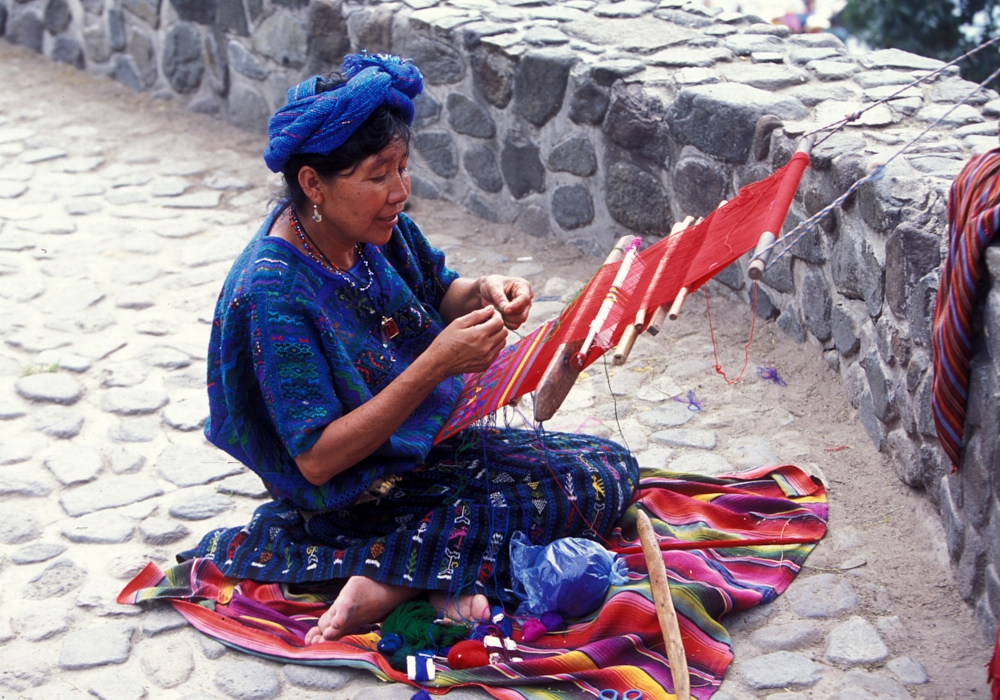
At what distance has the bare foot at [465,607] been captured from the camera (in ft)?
8.11

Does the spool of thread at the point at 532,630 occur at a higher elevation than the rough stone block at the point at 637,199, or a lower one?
lower

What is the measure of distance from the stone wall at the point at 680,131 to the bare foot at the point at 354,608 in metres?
1.42

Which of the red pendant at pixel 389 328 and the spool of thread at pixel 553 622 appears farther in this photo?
the red pendant at pixel 389 328

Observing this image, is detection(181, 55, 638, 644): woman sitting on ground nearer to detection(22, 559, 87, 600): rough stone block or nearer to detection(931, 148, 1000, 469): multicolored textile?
detection(22, 559, 87, 600): rough stone block

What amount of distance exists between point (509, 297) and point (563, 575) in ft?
2.56

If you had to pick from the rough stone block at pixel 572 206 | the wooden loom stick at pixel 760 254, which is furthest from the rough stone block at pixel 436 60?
the wooden loom stick at pixel 760 254

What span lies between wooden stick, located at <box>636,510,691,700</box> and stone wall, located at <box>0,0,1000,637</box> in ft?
2.55

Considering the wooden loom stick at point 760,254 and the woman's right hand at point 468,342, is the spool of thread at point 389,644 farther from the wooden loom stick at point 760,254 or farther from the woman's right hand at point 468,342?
the wooden loom stick at point 760,254

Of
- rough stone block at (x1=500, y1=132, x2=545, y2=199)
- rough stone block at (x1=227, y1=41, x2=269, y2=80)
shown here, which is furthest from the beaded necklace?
rough stone block at (x1=227, y1=41, x2=269, y2=80)

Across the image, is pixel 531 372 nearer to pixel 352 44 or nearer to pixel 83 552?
pixel 83 552

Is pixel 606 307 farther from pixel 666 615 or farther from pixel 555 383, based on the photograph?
pixel 666 615

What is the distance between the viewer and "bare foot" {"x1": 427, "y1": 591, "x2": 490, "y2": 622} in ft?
8.11

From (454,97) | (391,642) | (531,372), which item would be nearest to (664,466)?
(531,372)

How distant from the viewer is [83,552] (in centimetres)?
284
